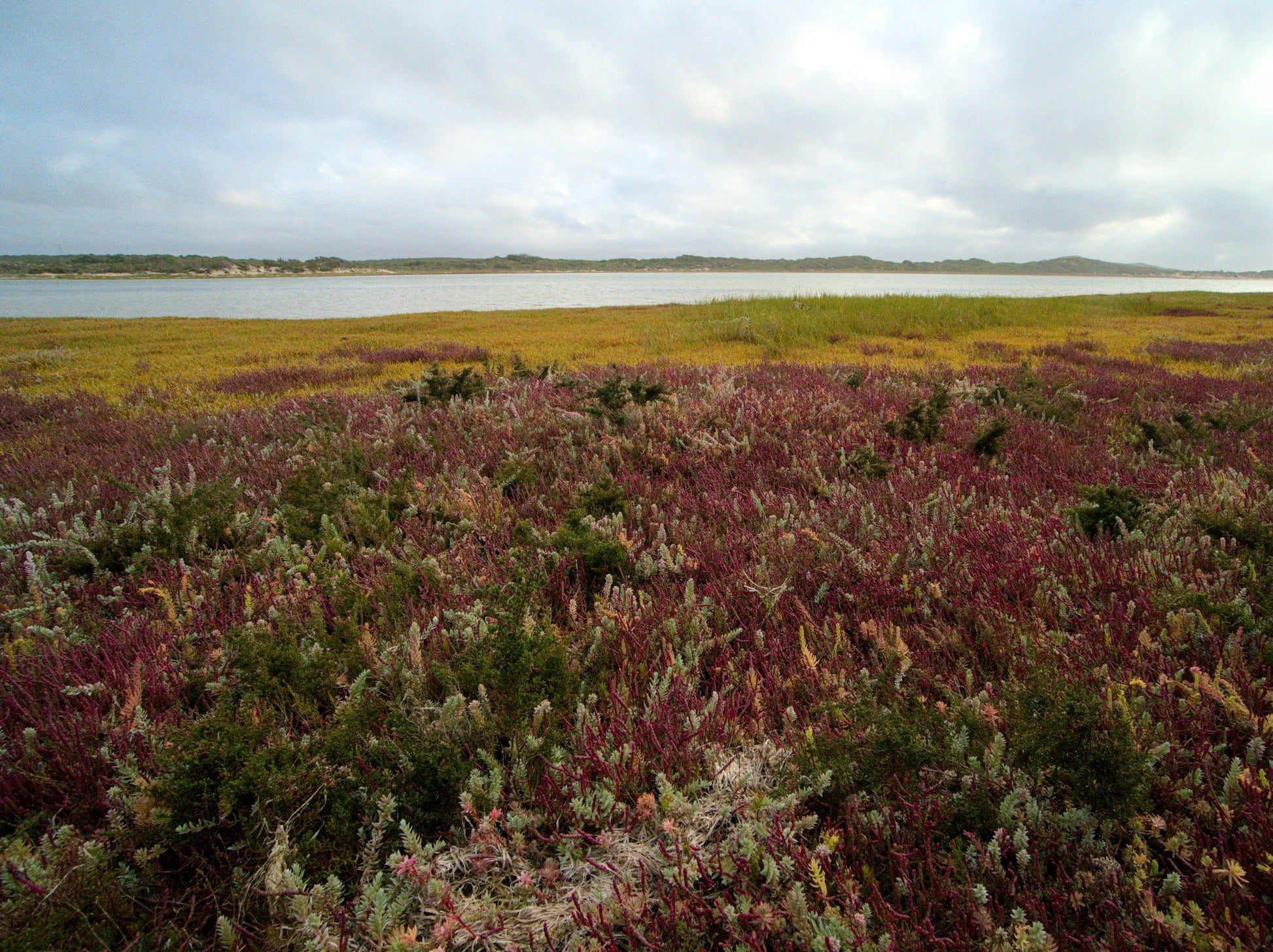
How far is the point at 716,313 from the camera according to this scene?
65.6 ft

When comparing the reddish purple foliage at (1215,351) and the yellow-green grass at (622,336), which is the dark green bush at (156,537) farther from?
the reddish purple foliage at (1215,351)

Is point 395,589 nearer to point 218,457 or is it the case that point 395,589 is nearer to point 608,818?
point 608,818

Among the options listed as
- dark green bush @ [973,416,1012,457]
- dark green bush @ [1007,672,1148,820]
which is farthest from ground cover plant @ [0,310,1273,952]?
dark green bush @ [973,416,1012,457]

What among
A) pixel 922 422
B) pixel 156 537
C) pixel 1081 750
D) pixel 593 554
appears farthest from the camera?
pixel 922 422

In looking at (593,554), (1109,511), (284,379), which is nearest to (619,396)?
(593,554)

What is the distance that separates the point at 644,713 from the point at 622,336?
1561 cm

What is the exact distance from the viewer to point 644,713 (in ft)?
7.05

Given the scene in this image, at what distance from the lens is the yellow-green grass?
39.9 feet

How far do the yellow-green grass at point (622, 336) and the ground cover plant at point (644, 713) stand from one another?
738 cm

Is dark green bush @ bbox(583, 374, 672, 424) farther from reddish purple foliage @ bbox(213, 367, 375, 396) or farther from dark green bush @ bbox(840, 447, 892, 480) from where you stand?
reddish purple foliage @ bbox(213, 367, 375, 396)

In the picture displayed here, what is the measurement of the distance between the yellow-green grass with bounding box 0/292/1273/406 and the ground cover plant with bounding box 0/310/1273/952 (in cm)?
738

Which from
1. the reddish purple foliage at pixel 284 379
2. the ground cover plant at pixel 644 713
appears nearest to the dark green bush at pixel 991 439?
the ground cover plant at pixel 644 713

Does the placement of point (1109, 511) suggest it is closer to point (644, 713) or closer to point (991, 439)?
point (991, 439)

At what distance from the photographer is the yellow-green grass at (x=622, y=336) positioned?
12.2m
